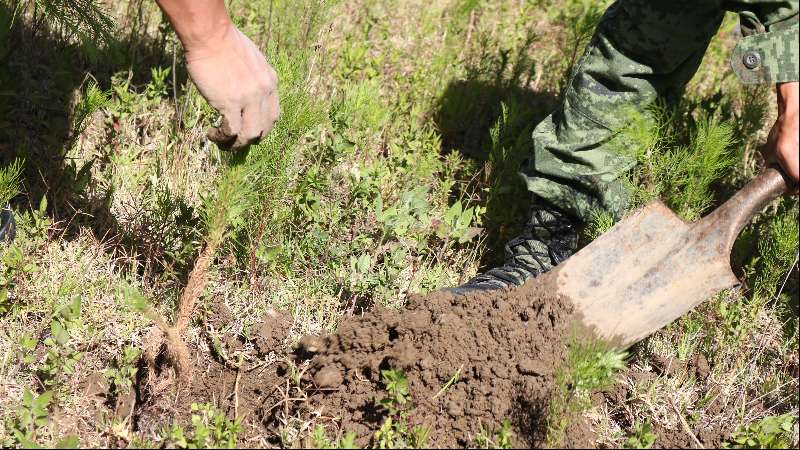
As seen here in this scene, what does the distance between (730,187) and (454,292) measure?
161 centimetres

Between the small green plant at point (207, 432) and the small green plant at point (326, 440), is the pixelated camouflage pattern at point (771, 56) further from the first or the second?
the small green plant at point (207, 432)

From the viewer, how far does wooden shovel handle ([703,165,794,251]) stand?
2.55 m

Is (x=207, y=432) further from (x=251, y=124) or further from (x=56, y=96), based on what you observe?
(x=56, y=96)

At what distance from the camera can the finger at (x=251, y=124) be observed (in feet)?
7.36

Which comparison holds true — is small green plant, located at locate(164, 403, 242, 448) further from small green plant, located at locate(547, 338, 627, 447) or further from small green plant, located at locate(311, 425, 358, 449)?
small green plant, located at locate(547, 338, 627, 447)

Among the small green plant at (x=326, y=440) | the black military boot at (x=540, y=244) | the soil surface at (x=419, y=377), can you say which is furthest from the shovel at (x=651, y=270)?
the small green plant at (x=326, y=440)

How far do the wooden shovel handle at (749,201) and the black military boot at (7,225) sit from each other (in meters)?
2.47

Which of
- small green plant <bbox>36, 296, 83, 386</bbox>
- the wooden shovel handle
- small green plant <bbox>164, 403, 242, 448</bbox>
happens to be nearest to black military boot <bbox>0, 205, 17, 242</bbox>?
small green plant <bbox>36, 296, 83, 386</bbox>

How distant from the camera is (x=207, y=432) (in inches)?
89.5

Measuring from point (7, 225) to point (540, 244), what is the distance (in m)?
2.01

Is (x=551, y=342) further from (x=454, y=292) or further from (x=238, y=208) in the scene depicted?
(x=238, y=208)

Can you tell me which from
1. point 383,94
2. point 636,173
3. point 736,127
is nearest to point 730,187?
point 736,127

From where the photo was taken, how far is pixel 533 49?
15.2 ft

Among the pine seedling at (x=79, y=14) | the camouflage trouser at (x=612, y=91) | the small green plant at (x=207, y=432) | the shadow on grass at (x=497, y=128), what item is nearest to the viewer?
the small green plant at (x=207, y=432)
